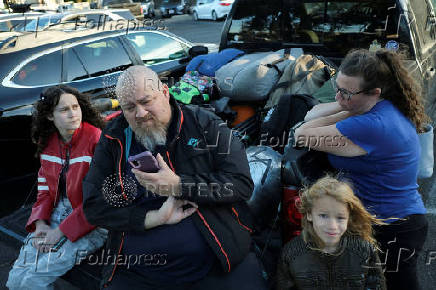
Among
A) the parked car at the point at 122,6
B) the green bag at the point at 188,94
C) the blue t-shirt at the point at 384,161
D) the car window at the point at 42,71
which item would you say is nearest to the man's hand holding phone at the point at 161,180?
the blue t-shirt at the point at 384,161

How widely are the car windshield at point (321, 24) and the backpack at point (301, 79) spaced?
68cm

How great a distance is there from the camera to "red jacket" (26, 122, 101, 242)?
98.3 inches

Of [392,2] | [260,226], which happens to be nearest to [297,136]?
[260,226]

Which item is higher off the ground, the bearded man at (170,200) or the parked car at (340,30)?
the parked car at (340,30)

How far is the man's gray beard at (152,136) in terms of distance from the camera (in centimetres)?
217

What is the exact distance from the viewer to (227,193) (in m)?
2.08

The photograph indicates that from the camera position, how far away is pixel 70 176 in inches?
102

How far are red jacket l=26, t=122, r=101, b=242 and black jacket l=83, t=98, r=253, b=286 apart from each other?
369mm

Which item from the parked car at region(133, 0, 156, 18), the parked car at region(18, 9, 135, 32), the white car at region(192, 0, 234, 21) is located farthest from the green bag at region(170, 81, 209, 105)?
the parked car at region(133, 0, 156, 18)

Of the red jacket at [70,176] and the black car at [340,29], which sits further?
the black car at [340,29]

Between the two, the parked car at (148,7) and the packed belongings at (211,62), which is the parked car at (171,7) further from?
the packed belongings at (211,62)

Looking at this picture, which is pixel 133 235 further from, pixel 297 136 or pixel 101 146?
pixel 297 136

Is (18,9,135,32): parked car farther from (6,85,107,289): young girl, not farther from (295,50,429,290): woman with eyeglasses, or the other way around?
(295,50,429,290): woman with eyeglasses

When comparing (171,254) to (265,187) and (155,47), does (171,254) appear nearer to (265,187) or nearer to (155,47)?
(265,187)
